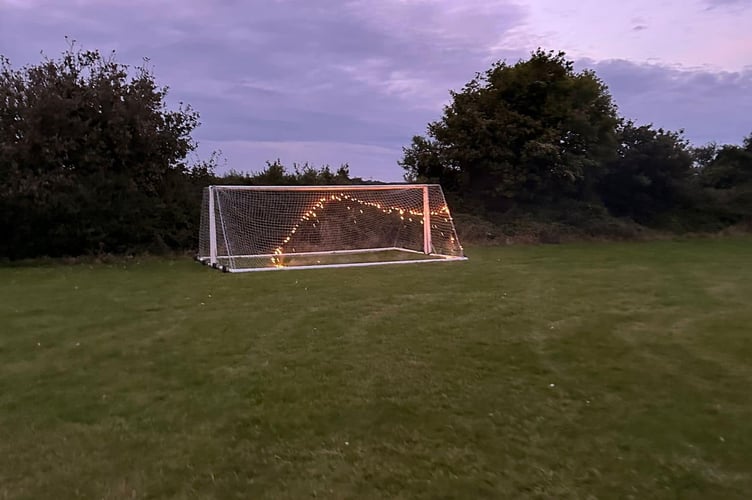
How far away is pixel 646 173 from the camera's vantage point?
19281mm

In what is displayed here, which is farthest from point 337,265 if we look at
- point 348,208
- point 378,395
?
point 378,395

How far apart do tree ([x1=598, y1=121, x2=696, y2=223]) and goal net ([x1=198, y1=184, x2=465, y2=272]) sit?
8.31 meters

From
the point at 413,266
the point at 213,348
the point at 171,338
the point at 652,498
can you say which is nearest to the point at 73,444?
the point at 213,348

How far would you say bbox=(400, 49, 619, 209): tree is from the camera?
17.0 meters

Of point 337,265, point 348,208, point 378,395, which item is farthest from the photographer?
point 348,208

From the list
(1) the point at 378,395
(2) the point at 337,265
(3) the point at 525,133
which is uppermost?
(3) the point at 525,133

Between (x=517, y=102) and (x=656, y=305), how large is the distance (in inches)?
469

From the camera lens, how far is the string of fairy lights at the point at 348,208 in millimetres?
12711

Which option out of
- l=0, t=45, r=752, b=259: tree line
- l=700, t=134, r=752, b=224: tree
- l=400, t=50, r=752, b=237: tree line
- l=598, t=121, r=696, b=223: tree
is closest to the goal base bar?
l=0, t=45, r=752, b=259: tree line

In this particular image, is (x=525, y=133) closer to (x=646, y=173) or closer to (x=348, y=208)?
(x=646, y=173)

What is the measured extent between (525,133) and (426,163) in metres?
3.20

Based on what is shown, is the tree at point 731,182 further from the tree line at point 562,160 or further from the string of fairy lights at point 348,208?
the string of fairy lights at point 348,208

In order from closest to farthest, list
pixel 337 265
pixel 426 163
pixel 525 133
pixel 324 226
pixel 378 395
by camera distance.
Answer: pixel 378 395 → pixel 337 265 → pixel 324 226 → pixel 525 133 → pixel 426 163

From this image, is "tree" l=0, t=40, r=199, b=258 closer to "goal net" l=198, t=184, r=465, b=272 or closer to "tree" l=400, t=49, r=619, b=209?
"goal net" l=198, t=184, r=465, b=272
